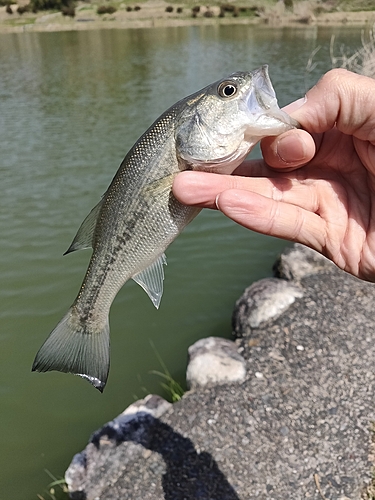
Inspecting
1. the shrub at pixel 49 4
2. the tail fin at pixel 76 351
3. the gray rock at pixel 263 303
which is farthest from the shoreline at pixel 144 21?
the tail fin at pixel 76 351

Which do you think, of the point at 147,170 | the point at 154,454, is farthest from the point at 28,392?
the point at 147,170

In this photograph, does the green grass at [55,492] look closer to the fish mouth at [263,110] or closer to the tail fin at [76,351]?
the tail fin at [76,351]

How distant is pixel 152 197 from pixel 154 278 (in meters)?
0.62

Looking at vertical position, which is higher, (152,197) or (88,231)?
(152,197)

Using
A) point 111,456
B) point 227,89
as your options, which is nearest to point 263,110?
point 227,89

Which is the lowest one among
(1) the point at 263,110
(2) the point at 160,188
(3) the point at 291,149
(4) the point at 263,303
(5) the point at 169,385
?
(5) the point at 169,385

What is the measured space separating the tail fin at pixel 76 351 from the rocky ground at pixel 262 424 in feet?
5.90

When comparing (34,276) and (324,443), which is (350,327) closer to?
(324,443)

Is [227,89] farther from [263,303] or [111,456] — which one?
[263,303]

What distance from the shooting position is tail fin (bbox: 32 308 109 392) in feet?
9.69

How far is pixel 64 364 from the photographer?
2986mm

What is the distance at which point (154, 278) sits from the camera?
308 cm

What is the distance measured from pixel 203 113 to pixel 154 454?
3371mm

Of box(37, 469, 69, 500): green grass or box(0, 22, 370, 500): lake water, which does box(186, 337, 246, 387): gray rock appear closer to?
box(0, 22, 370, 500): lake water
